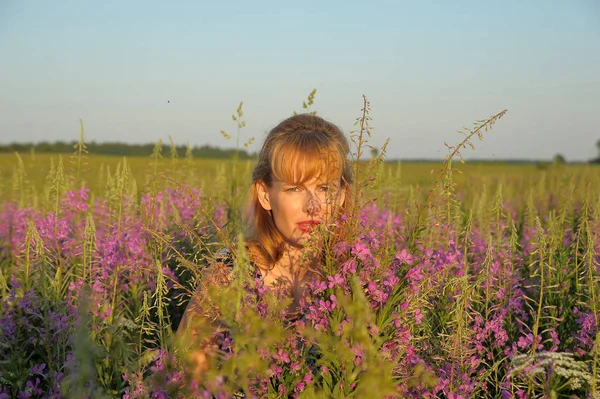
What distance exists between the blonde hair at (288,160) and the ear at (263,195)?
3 centimetres

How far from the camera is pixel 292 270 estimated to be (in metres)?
3.23

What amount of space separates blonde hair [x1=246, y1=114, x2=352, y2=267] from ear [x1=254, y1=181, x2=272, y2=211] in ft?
0.09

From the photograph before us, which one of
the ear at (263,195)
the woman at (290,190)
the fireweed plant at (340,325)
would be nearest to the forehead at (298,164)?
the woman at (290,190)

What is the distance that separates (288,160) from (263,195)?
0.46m

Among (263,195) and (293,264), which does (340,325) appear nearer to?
(293,264)

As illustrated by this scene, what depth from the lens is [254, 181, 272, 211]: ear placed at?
3.73 m

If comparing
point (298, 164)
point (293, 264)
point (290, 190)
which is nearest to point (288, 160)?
point (298, 164)

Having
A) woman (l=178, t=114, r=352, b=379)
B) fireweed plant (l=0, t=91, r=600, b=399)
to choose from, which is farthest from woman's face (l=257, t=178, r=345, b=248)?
fireweed plant (l=0, t=91, r=600, b=399)

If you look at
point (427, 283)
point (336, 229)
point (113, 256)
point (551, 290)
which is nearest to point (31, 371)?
point (113, 256)

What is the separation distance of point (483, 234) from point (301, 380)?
346 cm

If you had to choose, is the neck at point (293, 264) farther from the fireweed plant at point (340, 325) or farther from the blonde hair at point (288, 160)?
the fireweed plant at point (340, 325)

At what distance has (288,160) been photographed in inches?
134

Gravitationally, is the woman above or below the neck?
above

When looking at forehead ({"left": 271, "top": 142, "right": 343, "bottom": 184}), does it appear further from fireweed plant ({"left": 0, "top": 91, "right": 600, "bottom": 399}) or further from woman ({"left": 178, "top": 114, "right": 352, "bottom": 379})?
fireweed plant ({"left": 0, "top": 91, "right": 600, "bottom": 399})
